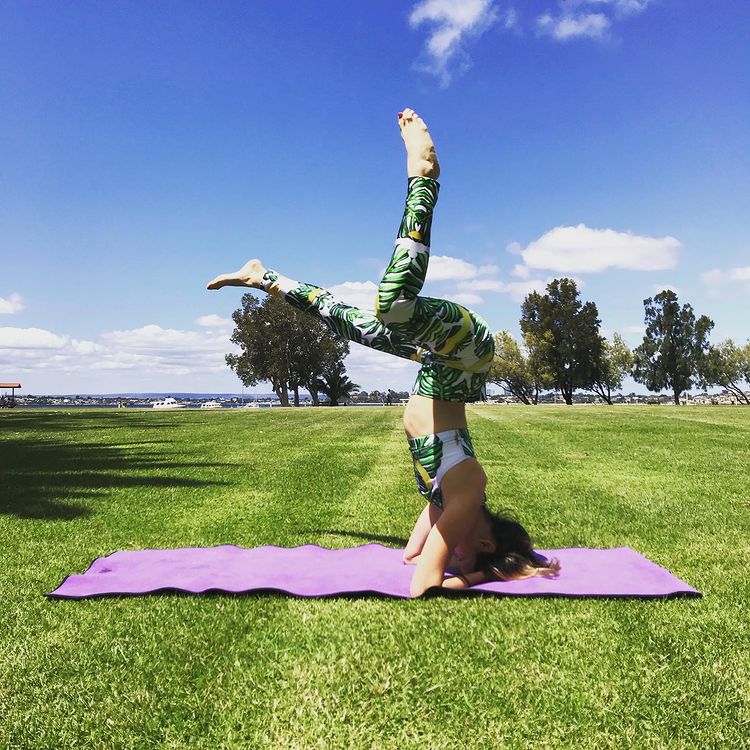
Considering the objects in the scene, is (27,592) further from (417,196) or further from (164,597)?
(417,196)

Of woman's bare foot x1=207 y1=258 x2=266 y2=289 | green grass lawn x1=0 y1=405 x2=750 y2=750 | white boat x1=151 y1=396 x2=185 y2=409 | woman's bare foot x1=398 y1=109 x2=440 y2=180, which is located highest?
woman's bare foot x1=398 y1=109 x2=440 y2=180

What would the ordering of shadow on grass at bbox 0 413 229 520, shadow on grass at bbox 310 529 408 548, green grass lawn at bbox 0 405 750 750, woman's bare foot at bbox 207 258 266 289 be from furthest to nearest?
shadow on grass at bbox 0 413 229 520
shadow on grass at bbox 310 529 408 548
woman's bare foot at bbox 207 258 266 289
green grass lawn at bbox 0 405 750 750

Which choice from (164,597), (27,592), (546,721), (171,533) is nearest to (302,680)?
(546,721)

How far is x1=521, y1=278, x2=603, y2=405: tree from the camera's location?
174 ft

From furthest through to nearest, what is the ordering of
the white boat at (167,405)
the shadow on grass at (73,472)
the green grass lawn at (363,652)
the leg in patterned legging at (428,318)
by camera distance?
the white boat at (167,405) < the shadow on grass at (73,472) < the leg in patterned legging at (428,318) < the green grass lawn at (363,652)

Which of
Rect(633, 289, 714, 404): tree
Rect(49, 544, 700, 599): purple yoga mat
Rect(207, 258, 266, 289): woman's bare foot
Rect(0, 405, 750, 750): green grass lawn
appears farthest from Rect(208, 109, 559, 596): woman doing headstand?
Rect(633, 289, 714, 404): tree

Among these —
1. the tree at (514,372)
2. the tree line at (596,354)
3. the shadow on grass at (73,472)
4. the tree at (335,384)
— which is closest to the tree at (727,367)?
the tree line at (596,354)

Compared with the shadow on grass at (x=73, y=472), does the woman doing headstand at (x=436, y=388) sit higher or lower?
higher

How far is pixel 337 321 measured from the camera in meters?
4.70

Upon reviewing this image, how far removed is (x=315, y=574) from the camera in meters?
4.35

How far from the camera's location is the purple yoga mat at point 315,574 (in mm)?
3998

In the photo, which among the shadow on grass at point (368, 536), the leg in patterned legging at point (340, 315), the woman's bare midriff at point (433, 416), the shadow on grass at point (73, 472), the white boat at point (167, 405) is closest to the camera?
the woman's bare midriff at point (433, 416)

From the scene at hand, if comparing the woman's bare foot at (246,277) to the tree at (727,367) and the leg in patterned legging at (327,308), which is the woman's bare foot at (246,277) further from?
the tree at (727,367)

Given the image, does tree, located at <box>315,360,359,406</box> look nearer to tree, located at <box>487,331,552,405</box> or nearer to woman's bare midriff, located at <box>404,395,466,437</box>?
tree, located at <box>487,331,552,405</box>
